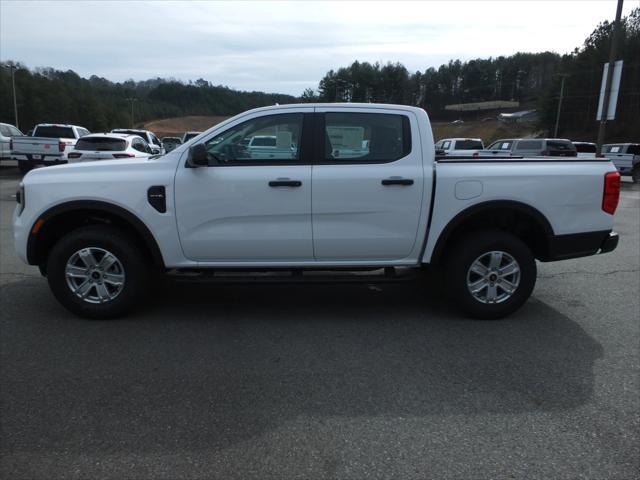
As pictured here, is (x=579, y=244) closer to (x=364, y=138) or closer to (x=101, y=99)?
(x=364, y=138)

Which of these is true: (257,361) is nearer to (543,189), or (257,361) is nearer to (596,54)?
(543,189)

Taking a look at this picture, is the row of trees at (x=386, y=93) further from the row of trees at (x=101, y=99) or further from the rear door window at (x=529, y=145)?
the rear door window at (x=529, y=145)

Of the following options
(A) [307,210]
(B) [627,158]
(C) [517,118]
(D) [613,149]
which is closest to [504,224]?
(A) [307,210]

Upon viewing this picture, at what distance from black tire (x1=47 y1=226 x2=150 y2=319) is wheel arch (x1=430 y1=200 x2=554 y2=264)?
2.69m

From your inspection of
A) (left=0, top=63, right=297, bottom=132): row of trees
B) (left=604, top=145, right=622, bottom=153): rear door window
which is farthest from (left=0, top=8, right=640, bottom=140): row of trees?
(left=604, top=145, right=622, bottom=153): rear door window

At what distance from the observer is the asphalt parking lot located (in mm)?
2762

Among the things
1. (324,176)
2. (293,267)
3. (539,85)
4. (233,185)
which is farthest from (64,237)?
(539,85)

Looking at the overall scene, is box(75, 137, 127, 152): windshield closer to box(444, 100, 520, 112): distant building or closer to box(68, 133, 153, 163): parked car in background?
box(68, 133, 153, 163): parked car in background

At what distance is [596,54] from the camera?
6894cm

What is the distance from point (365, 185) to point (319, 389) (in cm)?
189

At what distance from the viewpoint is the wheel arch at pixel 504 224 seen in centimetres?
477

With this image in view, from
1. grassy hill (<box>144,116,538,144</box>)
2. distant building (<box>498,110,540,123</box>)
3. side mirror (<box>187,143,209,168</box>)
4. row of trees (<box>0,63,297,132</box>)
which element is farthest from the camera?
distant building (<box>498,110,540,123</box>)

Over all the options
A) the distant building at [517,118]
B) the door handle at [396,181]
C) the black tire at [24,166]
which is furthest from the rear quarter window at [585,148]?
the distant building at [517,118]

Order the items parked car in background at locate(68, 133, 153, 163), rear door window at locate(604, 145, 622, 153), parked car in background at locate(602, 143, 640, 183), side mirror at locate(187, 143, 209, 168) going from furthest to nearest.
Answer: rear door window at locate(604, 145, 622, 153) < parked car in background at locate(602, 143, 640, 183) < parked car in background at locate(68, 133, 153, 163) < side mirror at locate(187, 143, 209, 168)
